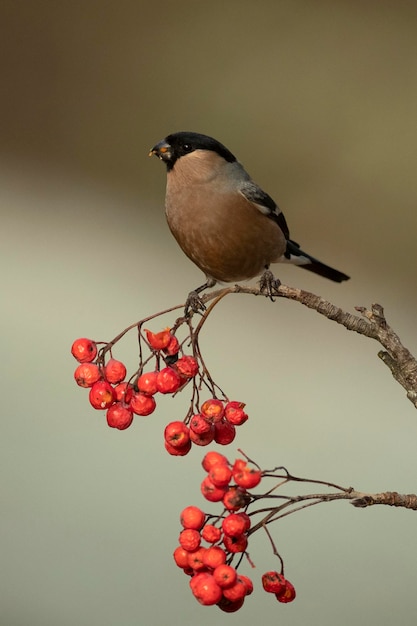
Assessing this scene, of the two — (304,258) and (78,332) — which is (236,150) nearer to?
(78,332)

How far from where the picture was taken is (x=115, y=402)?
133 cm

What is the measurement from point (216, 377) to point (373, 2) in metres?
1.62

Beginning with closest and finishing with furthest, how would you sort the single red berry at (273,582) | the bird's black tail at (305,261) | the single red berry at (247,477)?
the single red berry at (247,477)
the single red berry at (273,582)
the bird's black tail at (305,261)

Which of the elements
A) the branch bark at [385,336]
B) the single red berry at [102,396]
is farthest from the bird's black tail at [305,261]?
the single red berry at [102,396]

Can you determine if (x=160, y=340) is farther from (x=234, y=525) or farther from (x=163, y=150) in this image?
(x=163, y=150)

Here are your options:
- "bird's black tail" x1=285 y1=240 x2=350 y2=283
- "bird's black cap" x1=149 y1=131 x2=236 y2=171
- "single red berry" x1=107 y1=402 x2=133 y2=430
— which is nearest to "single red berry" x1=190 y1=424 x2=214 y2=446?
"single red berry" x1=107 y1=402 x2=133 y2=430

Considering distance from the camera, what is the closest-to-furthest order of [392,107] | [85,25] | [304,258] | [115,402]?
1. [115,402]
2. [304,258]
3. [85,25]
4. [392,107]

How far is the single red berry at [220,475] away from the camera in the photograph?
1106 millimetres

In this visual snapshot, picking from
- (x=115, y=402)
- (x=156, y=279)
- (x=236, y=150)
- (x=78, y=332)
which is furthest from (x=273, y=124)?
(x=115, y=402)

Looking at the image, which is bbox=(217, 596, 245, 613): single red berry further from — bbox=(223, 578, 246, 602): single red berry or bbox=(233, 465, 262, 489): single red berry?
bbox=(233, 465, 262, 489): single red berry

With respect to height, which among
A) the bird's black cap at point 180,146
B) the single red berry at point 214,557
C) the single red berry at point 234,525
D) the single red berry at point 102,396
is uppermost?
the bird's black cap at point 180,146

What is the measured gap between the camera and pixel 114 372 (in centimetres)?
133

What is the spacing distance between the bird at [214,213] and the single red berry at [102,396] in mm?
826

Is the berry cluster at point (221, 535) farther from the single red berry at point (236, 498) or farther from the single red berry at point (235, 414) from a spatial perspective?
the single red berry at point (235, 414)
